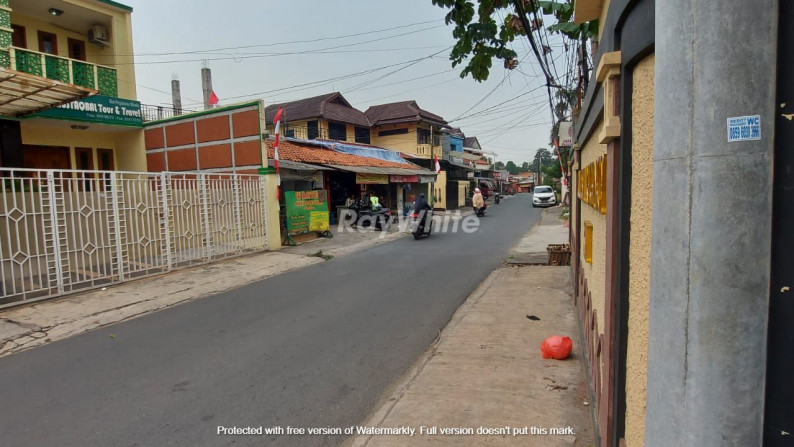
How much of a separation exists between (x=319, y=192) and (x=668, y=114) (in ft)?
44.5

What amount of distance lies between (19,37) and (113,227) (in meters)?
8.07

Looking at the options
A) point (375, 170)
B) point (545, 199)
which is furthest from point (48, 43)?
point (545, 199)

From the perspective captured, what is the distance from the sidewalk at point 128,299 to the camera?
18.8 ft

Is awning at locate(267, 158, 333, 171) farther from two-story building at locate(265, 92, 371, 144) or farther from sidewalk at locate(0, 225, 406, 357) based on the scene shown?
two-story building at locate(265, 92, 371, 144)

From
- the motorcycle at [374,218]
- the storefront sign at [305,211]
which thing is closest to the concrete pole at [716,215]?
the storefront sign at [305,211]

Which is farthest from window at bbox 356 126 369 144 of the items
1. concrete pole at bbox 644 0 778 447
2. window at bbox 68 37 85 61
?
concrete pole at bbox 644 0 778 447

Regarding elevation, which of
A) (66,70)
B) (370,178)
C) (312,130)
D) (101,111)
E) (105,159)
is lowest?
(370,178)

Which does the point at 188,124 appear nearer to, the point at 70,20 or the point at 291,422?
the point at 70,20

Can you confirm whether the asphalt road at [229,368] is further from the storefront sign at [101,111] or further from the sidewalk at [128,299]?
the storefront sign at [101,111]

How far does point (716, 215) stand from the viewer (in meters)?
0.82

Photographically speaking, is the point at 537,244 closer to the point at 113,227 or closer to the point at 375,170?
the point at 375,170

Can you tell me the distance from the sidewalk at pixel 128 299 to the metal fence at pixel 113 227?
40 centimetres

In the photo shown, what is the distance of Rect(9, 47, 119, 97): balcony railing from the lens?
33.7ft

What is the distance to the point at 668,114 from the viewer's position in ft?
3.01
